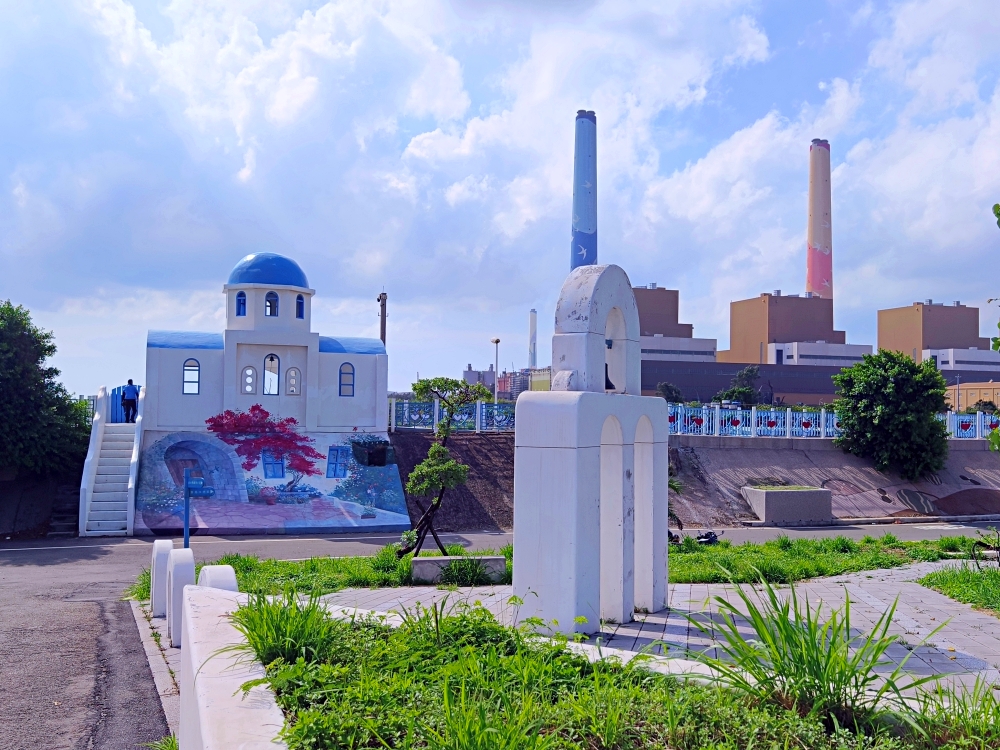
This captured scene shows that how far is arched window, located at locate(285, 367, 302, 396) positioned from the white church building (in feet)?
0.09

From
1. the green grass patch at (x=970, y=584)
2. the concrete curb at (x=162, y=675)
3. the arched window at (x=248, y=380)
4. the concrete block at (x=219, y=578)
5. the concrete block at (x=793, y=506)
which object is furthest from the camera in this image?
the arched window at (x=248, y=380)

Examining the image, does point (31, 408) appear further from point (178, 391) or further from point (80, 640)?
point (80, 640)

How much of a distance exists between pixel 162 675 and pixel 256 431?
16349mm

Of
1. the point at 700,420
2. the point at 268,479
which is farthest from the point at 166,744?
the point at 700,420

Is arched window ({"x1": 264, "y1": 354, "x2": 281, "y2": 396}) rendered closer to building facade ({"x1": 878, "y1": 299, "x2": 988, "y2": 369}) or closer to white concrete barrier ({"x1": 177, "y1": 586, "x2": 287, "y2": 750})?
white concrete barrier ({"x1": 177, "y1": 586, "x2": 287, "y2": 750})

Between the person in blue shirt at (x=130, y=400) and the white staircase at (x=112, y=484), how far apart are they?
1.03 m

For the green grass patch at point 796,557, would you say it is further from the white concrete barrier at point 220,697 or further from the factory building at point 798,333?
the factory building at point 798,333

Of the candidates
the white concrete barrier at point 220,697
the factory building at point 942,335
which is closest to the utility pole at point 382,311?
the white concrete barrier at point 220,697

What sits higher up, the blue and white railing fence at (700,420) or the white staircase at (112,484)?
the blue and white railing fence at (700,420)

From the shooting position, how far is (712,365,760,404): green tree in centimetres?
4519

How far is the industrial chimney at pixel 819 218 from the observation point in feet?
190

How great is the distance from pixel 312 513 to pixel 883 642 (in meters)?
18.1

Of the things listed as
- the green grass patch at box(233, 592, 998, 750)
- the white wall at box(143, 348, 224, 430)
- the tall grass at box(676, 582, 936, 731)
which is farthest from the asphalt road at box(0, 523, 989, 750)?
the white wall at box(143, 348, 224, 430)

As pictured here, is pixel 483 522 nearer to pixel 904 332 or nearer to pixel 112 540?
pixel 112 540
